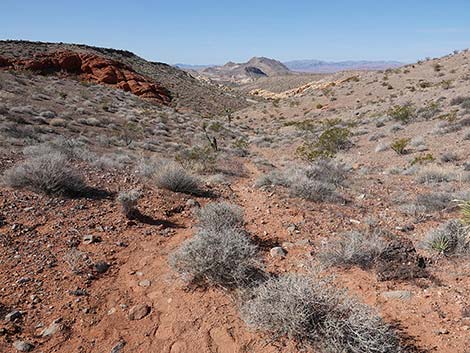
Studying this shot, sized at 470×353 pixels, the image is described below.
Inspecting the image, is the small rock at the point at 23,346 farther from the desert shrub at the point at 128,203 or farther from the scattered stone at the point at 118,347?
the desert shrub at the point at 128,203

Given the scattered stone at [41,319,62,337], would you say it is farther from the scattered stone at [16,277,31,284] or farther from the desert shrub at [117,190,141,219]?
the desert shrub at [117,190,141,219]

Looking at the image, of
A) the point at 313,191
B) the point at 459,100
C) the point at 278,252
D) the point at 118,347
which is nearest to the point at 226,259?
the point at 278,252

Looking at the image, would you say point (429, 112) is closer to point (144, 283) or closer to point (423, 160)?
point (423, 160)

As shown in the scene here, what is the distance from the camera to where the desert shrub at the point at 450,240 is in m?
5.63

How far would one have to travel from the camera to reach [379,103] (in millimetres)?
31234

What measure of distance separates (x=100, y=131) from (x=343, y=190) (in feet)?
45.5

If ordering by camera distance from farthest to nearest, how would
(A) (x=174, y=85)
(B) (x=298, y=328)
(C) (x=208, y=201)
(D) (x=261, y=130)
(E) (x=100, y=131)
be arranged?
(A) (x=174, y=85), (D) (x=261, y=130), (E) (x=100, y=131), (C) (x=208, y=201), (B) (x=298, y=328)

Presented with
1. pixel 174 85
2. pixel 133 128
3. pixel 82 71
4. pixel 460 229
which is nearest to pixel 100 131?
pixel 133 128

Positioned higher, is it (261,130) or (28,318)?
(28,318)

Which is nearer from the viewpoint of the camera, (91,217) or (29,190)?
(91,217)

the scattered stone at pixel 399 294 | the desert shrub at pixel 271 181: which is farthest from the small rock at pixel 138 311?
the desert shrub at pixel 271 181

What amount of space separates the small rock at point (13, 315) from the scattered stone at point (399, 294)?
4288mm

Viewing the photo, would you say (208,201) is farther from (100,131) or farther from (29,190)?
(100,131)

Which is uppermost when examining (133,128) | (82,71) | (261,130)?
(82,71)
